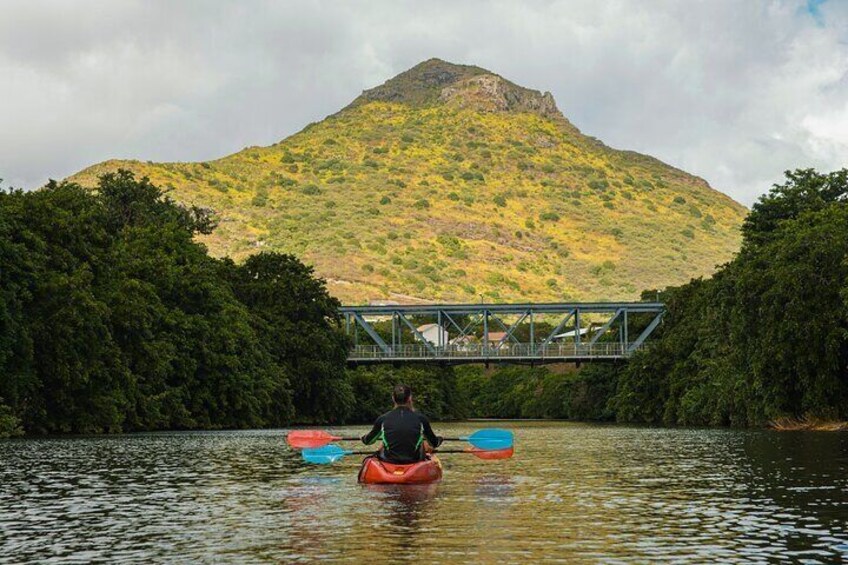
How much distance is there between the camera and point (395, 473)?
85.4 ft

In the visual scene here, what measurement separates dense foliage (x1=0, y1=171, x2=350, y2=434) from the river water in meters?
23.2

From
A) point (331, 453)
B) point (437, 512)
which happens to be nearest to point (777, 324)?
point (331, 453)

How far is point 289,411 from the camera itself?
93.9 m

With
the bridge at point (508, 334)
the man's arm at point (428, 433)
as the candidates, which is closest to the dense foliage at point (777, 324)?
the bridge at point (508, 334)

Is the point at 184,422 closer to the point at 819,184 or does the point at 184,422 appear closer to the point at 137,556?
the point at 819,184

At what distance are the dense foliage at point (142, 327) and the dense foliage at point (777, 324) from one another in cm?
2836

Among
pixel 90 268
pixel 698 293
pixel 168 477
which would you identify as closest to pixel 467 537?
pixel 168 477

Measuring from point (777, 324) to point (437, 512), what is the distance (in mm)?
46470

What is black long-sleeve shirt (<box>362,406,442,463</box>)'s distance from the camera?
26109 mm

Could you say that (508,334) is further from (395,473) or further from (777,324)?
(395,473)

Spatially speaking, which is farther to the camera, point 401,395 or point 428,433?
point 428,433

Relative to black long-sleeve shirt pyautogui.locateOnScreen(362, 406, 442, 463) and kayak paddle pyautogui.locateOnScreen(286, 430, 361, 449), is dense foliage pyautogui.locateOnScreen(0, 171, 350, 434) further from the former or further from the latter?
black long-sleeve shirt pyautogui.locateOnScreen(362, 406, 442, 463)

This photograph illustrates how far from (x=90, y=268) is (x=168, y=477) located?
38172 mm

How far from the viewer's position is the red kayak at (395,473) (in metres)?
26.0
